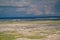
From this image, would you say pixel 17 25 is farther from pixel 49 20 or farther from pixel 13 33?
pixel 49 20

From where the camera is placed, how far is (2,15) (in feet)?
3.41

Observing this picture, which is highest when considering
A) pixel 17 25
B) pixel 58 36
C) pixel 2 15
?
pixel 2 15

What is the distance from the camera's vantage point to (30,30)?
95cm

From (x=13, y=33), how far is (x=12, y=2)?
276mm

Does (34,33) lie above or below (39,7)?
below

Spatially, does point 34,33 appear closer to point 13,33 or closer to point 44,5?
point 13,33

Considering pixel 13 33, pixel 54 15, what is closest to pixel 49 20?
pixel 54 15

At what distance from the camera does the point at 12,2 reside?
107cm

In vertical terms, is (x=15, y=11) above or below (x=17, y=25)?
above

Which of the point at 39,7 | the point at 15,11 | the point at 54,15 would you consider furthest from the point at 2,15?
the point at 54,15

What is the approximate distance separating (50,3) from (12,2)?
0.30 m

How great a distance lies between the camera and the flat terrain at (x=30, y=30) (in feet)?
2.94

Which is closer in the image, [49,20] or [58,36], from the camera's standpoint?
[58,36]

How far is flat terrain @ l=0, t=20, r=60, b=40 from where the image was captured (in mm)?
897
